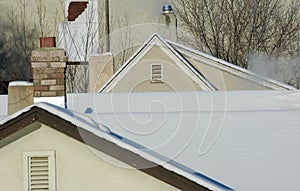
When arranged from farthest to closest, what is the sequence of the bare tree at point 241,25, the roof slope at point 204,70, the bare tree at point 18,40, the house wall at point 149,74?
1. the bare tree at point 241,25
2. the bare tree at point 18,40
3. the house wall at point 149,74
4. the roof slope at point 204,70

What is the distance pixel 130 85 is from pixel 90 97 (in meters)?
4.25

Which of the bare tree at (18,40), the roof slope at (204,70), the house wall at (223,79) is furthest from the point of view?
the bare tree at (18,40)

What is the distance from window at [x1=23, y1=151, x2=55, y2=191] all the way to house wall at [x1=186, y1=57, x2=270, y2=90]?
9686 millimetres

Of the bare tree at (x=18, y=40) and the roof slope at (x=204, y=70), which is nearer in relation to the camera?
the roof slope at (x=204, y=70)

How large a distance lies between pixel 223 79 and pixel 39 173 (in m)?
10.0

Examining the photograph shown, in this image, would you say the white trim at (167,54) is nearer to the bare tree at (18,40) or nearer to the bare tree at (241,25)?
the bare tree at (241,25)

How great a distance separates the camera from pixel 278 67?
82.4 ft

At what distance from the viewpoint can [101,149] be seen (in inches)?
233

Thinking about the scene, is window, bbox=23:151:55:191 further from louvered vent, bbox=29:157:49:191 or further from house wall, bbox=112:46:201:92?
house wall, bbox=112:46:201:92

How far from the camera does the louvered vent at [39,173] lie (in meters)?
5.93

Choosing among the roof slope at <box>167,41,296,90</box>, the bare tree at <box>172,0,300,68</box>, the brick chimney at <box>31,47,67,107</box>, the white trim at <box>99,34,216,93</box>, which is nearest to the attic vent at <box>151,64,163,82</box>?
the white trim at <box>99,34,216,93</box>

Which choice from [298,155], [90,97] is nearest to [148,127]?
[298,155]

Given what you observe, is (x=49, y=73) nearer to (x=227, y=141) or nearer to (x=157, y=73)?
(x=227, y=141)

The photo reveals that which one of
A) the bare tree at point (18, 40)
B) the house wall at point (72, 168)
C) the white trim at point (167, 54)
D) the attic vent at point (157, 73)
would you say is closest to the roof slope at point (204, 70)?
the white trim at point (167, 54)
